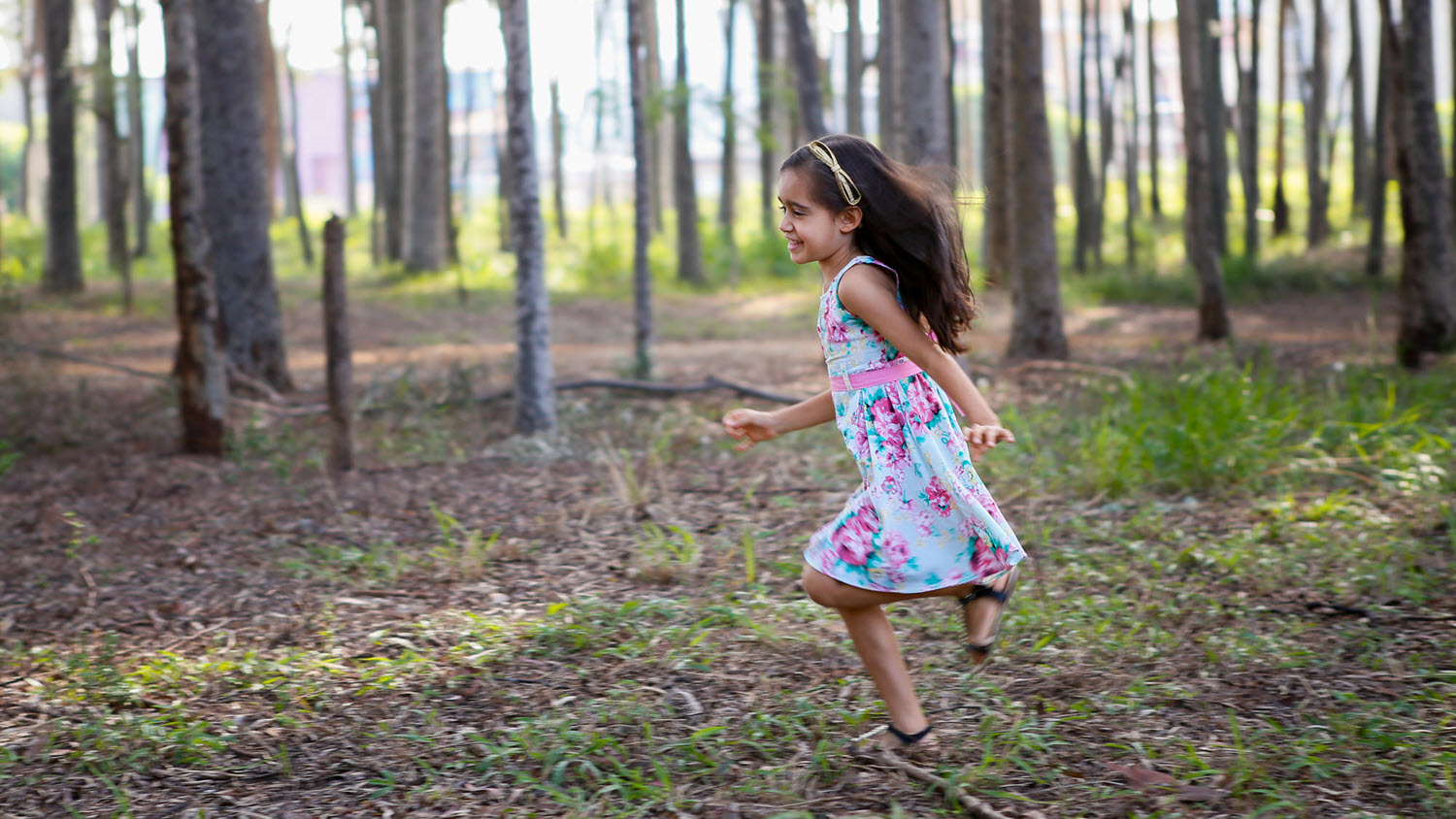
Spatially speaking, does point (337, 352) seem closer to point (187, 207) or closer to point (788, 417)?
point (187, 207)

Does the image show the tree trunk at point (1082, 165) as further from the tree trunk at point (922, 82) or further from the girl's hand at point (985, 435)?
the girl's hand at point (985, 435)

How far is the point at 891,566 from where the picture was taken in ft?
8.90

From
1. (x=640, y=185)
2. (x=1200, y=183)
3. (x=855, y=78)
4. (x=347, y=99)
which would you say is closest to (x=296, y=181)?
(x=347, y=99)

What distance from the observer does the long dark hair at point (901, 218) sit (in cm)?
279

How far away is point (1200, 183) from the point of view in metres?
10.6

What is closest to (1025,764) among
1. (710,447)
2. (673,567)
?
(673,567)

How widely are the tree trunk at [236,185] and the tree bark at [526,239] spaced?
97.5 inches

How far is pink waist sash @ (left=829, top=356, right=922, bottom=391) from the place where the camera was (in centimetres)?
280

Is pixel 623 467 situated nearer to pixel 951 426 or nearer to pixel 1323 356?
pixel 951 426

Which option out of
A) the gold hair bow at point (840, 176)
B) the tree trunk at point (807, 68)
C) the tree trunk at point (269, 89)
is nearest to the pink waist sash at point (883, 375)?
the gold hair bow at point (840, 176)

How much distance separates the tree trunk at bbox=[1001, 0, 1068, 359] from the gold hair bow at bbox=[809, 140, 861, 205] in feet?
23.2

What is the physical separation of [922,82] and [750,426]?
5941 millimetres

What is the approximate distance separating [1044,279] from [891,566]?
745cm

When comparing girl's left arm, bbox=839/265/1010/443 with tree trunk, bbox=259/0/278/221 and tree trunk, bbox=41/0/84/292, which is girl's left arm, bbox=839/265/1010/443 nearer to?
tree trunk, bbox=41/0/84/292
